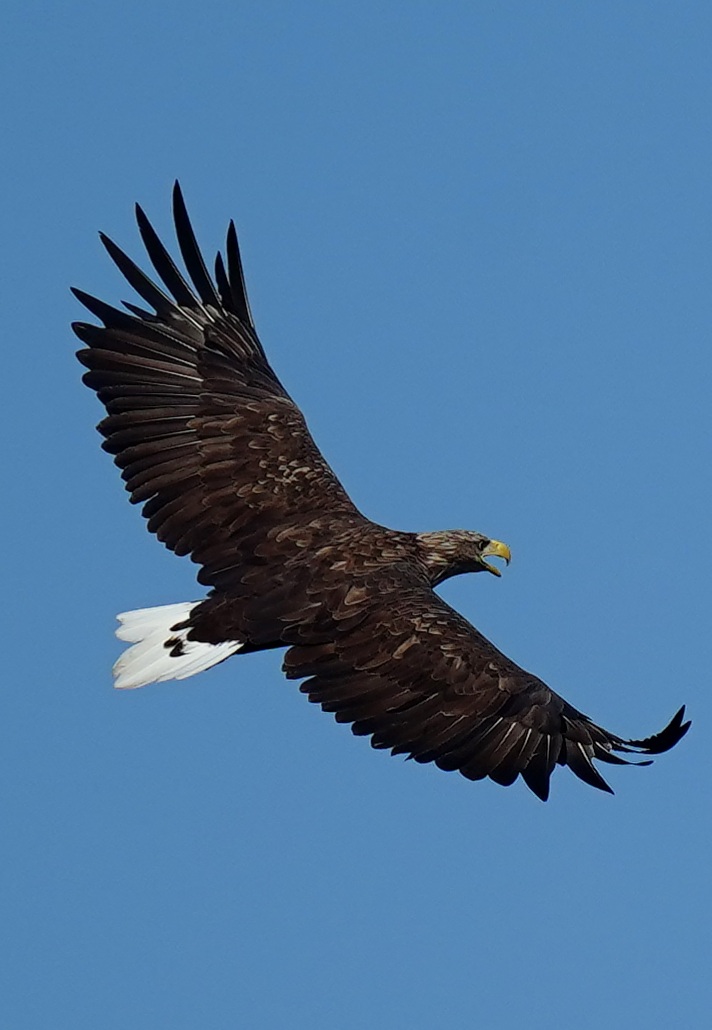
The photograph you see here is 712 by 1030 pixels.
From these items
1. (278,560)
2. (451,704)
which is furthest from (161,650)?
(451,704)

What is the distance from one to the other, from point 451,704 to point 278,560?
54.8 inches

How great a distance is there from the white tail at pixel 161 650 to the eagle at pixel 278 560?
0.01m

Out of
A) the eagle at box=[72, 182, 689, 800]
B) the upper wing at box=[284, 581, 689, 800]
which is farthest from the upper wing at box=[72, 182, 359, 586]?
the upper wing at box=[284, 581, 689, 800]

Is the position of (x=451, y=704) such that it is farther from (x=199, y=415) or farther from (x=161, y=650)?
(x=199, y=415)

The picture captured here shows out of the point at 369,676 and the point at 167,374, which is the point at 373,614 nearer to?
the point at 369,676

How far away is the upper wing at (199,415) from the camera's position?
11781 millimetres

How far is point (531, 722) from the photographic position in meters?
10.7

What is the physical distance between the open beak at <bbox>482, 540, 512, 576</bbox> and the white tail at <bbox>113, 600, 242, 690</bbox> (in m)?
2.28

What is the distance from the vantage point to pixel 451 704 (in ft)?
35.0

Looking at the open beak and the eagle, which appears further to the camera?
the open beak

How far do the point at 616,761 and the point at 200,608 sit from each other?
2399 mm

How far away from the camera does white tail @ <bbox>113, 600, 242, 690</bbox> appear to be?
11.1 m

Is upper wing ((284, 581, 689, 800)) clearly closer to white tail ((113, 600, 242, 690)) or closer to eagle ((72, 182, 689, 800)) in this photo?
eagle ((72, 182, 689, 800))

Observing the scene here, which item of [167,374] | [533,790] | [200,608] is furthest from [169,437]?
[533,790]
